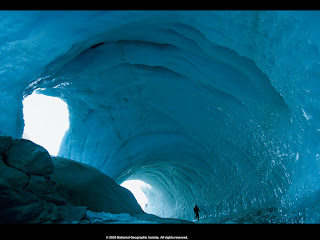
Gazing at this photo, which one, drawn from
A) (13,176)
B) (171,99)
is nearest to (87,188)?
(13,176)

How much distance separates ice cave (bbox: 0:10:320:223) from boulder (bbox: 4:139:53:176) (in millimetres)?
21

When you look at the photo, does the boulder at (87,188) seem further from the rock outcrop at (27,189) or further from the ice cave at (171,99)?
the rock outcrop at (27,189)

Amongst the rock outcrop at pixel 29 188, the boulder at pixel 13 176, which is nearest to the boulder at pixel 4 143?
the rock outcrop at pixel 29 188

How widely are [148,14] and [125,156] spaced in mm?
6845

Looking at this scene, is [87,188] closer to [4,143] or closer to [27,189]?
[27,189]

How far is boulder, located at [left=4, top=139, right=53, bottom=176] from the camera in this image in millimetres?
3887

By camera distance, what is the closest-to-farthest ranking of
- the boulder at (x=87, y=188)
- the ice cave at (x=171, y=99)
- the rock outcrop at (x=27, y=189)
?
the rock outcrop at (x=27, y=189) → the ice cave at (x=171, y=99) → the boulder at (x=87, y=188)

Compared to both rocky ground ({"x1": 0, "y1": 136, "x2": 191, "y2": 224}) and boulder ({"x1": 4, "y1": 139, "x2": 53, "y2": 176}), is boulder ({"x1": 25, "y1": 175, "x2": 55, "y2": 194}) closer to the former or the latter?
rocky ground ({"x1": 0, "y1": 136, "x2": 191, "y2": 224})

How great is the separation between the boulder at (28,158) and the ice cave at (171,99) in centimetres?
2

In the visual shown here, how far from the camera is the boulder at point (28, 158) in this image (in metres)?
3.89

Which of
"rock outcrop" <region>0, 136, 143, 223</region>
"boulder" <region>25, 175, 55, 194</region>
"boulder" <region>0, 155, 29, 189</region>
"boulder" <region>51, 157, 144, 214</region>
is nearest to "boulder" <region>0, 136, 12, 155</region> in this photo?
"rock outcrop" <region>0, 136, 143, 223</region>

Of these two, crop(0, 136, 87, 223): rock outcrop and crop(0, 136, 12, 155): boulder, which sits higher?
crop(0, 136, 12, 155): boulder
